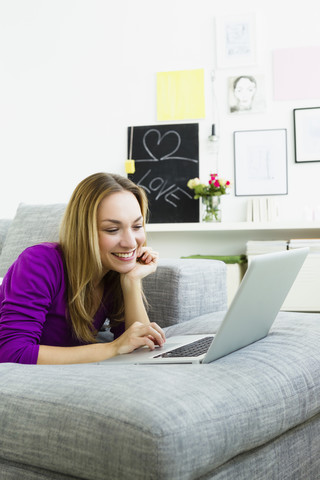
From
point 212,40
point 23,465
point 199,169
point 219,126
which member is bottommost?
point 23,465

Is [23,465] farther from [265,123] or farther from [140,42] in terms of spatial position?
[140,42]

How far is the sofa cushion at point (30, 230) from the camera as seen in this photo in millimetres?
2162

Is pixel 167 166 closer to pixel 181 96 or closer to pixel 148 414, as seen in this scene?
pixel 181 96

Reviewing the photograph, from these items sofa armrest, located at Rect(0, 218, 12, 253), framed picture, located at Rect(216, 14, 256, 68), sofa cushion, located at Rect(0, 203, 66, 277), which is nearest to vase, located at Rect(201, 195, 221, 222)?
framed picture, located at Rect(216, 14, 256, 68)

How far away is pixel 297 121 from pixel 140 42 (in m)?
1.24

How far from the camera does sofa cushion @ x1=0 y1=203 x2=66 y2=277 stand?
2162 mm

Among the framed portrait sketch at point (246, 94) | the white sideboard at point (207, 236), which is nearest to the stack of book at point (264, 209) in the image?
the white sideboard at point (207, 236)

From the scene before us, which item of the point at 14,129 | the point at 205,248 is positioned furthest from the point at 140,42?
the point at 205,248

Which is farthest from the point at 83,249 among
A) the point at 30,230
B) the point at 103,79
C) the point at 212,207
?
the point at 103,79

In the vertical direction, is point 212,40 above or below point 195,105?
Result: above

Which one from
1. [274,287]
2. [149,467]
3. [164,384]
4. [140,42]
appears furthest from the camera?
[140,42]

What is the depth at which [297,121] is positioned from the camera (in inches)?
154

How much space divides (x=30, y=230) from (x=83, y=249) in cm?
80

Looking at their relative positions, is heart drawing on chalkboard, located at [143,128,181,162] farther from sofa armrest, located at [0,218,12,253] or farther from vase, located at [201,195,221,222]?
sofa armrest, located at [0,218,12,253]
